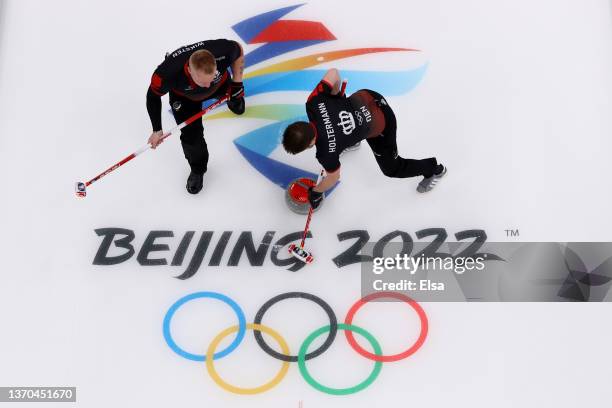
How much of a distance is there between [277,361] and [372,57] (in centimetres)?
247

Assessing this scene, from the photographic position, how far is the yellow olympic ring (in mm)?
3854

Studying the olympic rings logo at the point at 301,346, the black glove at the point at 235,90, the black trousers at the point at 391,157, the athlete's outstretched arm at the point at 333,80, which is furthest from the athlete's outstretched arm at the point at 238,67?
the olympic rings logo at the point at 301,346

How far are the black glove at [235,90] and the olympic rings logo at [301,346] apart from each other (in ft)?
4.66

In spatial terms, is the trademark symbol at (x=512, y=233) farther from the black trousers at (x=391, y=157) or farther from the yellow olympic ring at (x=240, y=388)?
the yellow olympic ring at (x=240, y=388)

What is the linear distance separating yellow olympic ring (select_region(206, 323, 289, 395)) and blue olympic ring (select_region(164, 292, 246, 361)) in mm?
40

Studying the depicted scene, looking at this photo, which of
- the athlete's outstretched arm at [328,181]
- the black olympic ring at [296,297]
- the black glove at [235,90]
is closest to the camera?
the athlete's outstretched arm at [328,181]

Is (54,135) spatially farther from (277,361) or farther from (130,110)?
(277,361)

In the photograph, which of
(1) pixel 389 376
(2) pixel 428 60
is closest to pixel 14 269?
(1) pixel 389 376

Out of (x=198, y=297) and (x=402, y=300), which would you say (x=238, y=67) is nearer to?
(x=198, y=297)

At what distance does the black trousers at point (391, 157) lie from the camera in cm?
381

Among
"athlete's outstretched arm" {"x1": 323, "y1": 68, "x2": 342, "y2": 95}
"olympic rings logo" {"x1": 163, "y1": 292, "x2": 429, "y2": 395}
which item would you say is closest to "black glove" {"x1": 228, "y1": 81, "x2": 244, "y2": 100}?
"athlete's outstretched arm" {"x1": 323, "y1": 68, "x2": 342, "y2": 95}

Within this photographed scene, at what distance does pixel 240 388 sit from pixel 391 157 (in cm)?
186

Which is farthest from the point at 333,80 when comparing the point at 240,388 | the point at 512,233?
the point at 240,388

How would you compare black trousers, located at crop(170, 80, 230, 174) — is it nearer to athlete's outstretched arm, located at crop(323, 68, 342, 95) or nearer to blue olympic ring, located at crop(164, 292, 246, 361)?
athlete's outstretched arm, located at crop(323, 68, 342, 95)
